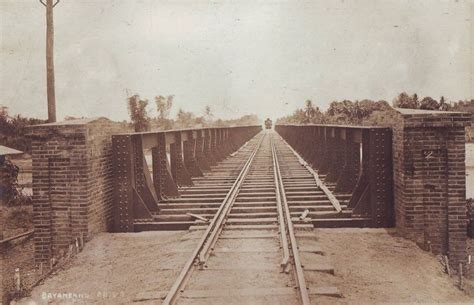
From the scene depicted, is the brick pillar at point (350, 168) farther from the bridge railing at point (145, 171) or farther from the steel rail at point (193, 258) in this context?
the bridge railing at point (145, 171)

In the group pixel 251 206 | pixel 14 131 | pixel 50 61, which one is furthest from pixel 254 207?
pixel 14 131

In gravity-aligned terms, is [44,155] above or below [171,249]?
above

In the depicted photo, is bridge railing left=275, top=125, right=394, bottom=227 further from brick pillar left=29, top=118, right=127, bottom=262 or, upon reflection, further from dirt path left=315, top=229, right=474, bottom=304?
brick pillar left=29, top=118, right=127, bottom=262

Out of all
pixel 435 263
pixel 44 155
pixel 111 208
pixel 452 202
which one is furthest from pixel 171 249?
pixel 452 202

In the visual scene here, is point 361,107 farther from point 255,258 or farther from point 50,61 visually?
point 255,258

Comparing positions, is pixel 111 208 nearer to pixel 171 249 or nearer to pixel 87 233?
pixel 87 233

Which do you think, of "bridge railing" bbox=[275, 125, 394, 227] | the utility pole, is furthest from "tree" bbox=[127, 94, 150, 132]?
"bridge railing" bbox=[275, 125, 394, 227]

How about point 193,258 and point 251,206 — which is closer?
point 193,258
